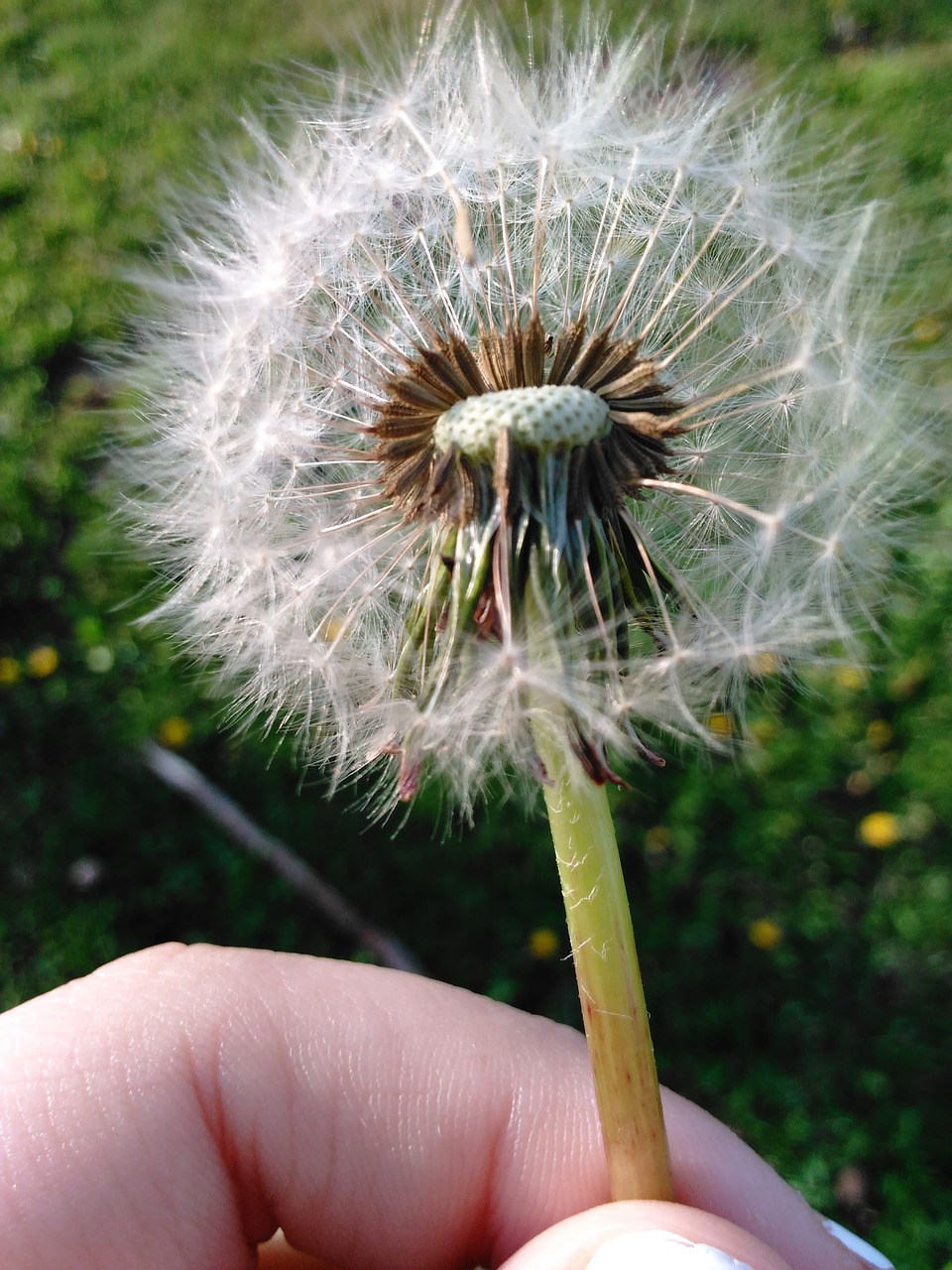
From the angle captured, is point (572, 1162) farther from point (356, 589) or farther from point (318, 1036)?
point (356, 589)

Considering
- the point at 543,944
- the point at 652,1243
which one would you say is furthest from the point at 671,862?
the point at 652,1243

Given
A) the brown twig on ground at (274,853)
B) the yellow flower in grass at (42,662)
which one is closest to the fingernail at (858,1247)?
the brown twig on ground at (274,853)

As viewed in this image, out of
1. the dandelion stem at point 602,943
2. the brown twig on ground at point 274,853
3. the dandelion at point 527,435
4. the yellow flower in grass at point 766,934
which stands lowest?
the yellow flower in grass at point 766,934

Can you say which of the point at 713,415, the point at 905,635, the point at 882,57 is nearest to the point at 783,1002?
the point at 905,635

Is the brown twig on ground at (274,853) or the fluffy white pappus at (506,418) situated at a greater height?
the fluffy white pappus at (506,418)

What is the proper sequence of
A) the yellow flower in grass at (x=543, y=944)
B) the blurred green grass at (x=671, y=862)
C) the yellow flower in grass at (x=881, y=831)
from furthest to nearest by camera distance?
the yellow flower in grass at (x=881, y=831) → the yellow flower in grass at (x=543, y=944) → the blurred green grass at (x=671, y=862)

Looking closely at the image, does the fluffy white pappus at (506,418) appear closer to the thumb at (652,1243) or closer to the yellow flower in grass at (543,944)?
the thumb at (652,1243)

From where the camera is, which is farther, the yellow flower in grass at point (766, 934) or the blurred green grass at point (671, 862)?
the yellow flower in grass at point (766, 934)

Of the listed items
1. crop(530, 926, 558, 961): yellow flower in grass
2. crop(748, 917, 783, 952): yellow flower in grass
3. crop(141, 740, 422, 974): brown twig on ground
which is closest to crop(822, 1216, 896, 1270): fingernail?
crop(748, 917, 783, 952): yellow flower in grass
